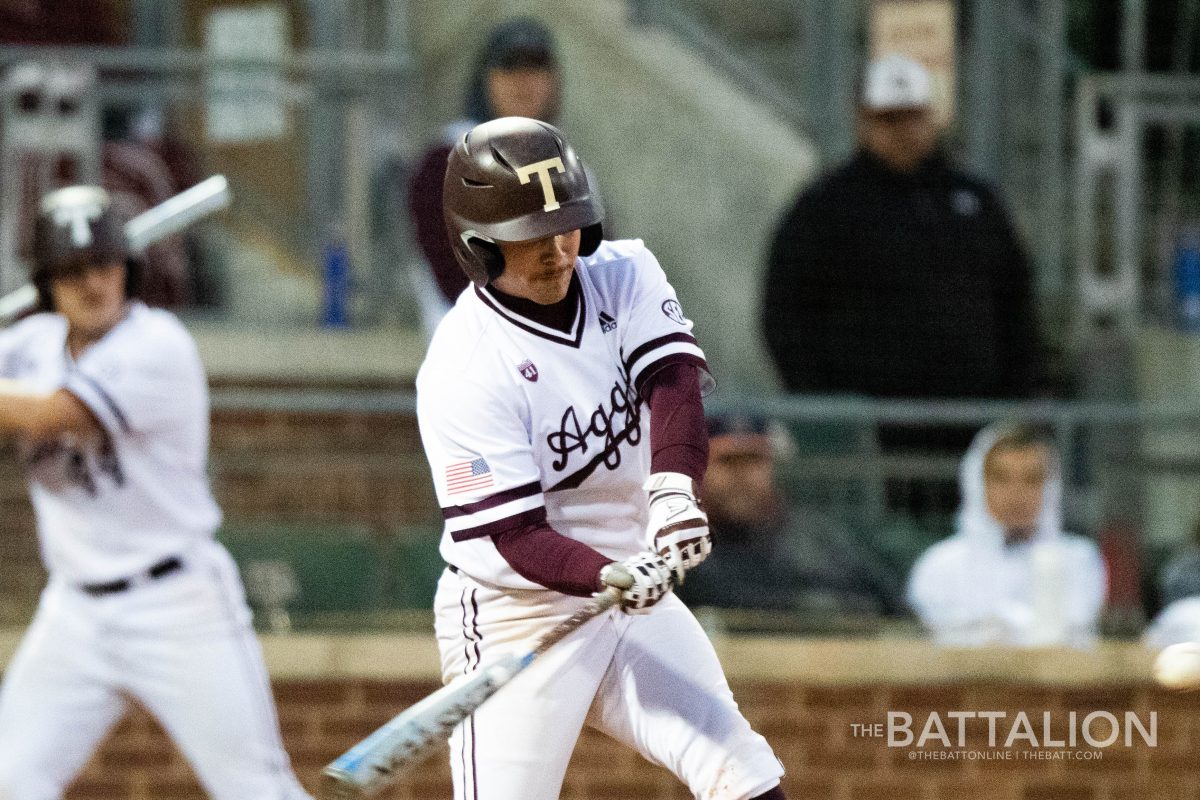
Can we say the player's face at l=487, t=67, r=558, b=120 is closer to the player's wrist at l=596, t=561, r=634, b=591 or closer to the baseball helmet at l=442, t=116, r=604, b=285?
the baseball helmet at l=442, t=116, r=604, b=285

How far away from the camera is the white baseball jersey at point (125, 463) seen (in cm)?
553

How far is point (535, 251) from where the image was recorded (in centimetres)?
396

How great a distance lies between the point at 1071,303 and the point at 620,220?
1.61 m

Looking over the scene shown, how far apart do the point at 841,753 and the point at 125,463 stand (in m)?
2.10

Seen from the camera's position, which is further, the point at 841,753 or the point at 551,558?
the point at 841,753

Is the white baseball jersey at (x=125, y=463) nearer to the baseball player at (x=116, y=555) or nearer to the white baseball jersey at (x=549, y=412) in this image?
the baseball player at (x=116, y=555)

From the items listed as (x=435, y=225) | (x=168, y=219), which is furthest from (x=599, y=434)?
(x=168, y=219)

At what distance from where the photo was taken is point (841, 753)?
622cm

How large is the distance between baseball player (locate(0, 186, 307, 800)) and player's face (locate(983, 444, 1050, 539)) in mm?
2127

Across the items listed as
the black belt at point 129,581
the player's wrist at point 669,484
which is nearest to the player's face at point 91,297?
the black belt at point 129,581

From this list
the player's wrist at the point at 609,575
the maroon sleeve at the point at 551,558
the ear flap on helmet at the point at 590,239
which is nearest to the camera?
the player's wrist at the point at 609,575

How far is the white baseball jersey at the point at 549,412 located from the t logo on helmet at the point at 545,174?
25 centimetres

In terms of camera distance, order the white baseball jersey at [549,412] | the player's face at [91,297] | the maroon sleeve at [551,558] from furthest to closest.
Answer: the player's face at [91,297] < the white baseball jersey at [549,412] < the maroon sleeve at [551,558]

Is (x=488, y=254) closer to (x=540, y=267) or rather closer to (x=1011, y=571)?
(x=540, y=267)
